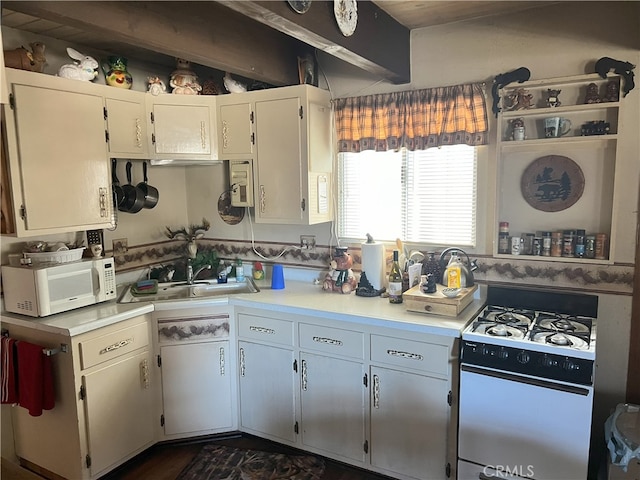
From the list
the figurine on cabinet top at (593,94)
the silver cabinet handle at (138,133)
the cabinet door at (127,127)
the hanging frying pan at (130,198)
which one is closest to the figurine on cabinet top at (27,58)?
the cabinet door at (127,127)

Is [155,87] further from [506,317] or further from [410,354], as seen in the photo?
[506,317]

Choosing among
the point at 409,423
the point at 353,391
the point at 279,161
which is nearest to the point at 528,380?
the point at 409,423

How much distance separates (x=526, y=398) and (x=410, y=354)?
56 centimetres

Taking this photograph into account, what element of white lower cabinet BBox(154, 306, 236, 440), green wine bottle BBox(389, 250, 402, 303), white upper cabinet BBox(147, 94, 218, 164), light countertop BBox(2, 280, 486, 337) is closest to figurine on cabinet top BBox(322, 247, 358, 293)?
light countertop BBox(2, 280, 486, 337)

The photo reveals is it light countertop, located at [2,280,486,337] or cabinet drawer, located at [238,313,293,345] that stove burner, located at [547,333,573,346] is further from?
cabinet drawer, located at [238,313,293,345]

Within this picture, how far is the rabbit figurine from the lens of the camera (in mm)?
2562

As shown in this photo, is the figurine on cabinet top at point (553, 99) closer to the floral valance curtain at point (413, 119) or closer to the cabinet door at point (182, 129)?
the floral valance curtain at point (413, 119)

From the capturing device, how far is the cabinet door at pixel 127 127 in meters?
2.76

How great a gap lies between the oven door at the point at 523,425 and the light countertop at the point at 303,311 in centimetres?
31

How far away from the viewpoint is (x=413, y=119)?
2.83 m

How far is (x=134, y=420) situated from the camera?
2.73 meters

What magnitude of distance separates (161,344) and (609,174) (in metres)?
2.67

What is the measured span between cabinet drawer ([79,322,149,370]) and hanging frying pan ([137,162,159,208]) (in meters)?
0.94

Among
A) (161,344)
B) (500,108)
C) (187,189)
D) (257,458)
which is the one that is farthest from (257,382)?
(500,108)
